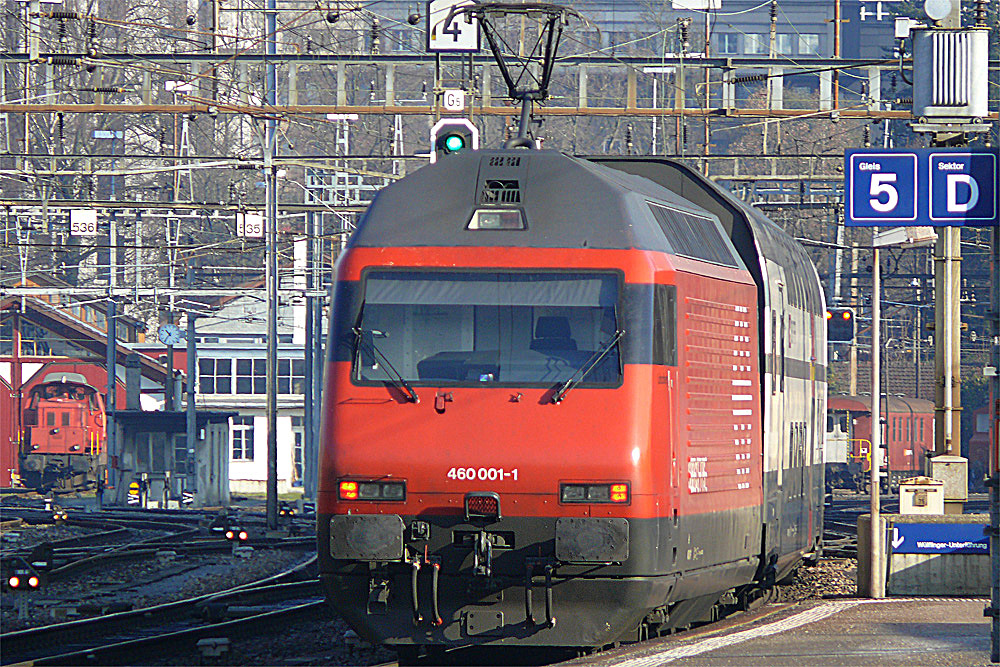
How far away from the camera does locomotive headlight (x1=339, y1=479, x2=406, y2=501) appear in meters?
11.2

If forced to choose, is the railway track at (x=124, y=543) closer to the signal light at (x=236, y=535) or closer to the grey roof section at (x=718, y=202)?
the signal light at (x=236, y=535)

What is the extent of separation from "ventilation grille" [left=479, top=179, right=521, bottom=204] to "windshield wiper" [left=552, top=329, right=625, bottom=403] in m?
1.38

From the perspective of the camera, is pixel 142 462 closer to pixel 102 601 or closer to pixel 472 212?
pixel 102 601

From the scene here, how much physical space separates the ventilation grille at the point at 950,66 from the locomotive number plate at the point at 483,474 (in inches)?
318

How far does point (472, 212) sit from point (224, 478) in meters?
43.7

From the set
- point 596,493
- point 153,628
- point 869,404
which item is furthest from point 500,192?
point 869,404

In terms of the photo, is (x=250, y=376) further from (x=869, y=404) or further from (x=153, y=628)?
(x=153, y=628)

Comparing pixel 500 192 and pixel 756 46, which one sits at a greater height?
pixel 756 46

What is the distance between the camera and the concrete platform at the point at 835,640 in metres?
10.7

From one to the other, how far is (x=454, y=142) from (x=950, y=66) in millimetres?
5446

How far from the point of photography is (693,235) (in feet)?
42.6

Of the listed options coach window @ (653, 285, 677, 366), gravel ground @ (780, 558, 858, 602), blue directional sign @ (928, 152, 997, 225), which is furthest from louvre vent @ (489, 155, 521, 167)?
gravel ground @ (780, 558, 858, 602)

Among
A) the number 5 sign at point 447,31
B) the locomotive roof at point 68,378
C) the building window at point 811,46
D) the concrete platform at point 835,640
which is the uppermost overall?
the building window at point 811,46

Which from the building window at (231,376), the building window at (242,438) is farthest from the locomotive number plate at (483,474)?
the building window at (231,376)
